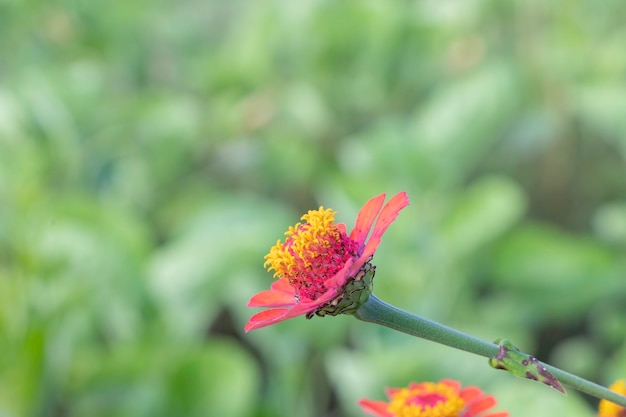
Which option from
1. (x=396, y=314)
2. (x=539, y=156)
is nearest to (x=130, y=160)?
(x=539, y=156)

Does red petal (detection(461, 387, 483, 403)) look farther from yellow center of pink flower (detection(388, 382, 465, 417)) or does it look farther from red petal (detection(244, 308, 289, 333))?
red petal (detection(244, 308, 289, 333))

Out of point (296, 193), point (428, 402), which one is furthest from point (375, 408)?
point (296, 193)

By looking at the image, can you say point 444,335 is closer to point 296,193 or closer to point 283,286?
point 283,286

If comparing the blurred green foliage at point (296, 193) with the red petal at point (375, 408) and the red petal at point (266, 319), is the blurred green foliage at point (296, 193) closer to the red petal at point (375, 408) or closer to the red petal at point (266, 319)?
the red petal at point (375, 408)

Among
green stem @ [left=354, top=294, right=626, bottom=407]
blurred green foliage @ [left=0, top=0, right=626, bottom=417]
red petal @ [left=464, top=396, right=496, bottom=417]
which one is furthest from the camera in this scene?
blurred green foliage @ [left=0, top=0, right=626, bottom=417]

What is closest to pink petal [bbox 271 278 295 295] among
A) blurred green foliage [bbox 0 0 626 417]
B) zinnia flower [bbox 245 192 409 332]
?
zinnia flower [bbox 245 192 409 332]

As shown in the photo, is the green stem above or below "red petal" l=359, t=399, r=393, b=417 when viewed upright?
below

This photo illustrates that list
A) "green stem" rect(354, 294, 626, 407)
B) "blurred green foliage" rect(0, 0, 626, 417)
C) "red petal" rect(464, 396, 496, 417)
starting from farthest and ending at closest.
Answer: "blurred green foliage" rect(0, 0, 626, 417) < "red petal" rect(464, 396, 496, 417) < "green stem" rect(354, 294, 626, 407)
